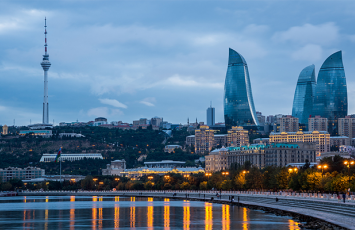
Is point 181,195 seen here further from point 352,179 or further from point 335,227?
point 335,227

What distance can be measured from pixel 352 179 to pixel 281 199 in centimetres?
1433

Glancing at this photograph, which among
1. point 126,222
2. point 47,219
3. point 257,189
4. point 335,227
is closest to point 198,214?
point 126,222

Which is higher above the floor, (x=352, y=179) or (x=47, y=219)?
(x=352, y=179)

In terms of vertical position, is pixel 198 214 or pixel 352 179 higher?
pixel 352 179

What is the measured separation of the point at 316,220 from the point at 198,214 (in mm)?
26461

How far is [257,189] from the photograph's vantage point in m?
136

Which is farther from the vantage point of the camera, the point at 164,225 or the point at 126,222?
the point at 126,222

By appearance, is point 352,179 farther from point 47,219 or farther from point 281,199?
point 47,219

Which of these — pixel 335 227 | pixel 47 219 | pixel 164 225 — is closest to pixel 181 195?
pixel 47 219

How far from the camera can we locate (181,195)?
520 ft

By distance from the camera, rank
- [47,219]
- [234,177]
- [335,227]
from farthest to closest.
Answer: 1. [234,177]
2. [47,219]
3. [335,227]

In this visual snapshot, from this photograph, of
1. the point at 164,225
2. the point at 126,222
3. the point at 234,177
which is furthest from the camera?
the point at 234,177

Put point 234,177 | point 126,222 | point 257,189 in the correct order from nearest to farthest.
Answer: point 126,222 → point 257,189 → point 234,177

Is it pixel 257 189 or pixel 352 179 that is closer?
pixel 352 179
